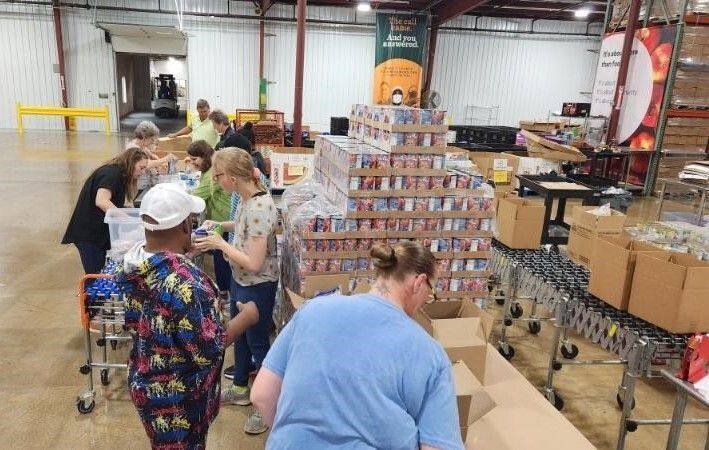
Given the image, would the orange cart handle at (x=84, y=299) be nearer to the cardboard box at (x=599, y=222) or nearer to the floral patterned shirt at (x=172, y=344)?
the floral patterned shirt at (x=172, y=344)

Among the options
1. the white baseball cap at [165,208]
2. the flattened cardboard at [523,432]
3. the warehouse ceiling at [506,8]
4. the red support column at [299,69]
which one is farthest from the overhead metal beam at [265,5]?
the flattened cardboard at [523,432]

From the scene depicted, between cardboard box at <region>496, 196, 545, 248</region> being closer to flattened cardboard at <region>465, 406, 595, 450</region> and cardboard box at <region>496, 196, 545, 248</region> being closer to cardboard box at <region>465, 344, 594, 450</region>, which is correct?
cardboard box at <region>465, 344, 594, 450</region>

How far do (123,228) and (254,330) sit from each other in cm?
113

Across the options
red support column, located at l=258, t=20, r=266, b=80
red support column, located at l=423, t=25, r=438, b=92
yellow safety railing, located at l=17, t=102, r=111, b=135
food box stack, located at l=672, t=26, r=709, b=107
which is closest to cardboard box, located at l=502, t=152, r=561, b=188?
food box stack, located at l=672, t=26, r=709, b=107

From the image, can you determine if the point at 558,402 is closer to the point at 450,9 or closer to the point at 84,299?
the point at 84,299

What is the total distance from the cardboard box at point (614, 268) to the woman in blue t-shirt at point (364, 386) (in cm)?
223

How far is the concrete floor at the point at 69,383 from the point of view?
9.95ft

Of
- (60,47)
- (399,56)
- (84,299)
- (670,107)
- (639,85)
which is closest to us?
(84,299)

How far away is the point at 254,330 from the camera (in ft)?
10.1

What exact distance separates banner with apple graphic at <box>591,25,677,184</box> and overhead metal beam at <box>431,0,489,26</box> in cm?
341

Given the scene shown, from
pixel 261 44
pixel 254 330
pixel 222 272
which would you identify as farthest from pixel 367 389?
pixel 261 44

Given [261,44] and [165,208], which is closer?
[165,208]

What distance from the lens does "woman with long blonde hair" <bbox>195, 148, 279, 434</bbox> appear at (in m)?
2.73

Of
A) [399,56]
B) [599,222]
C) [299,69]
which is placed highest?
[399,56]
